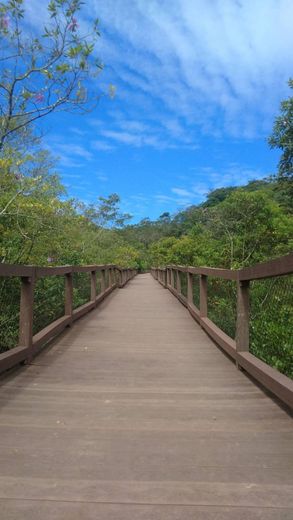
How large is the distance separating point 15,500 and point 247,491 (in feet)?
3.44

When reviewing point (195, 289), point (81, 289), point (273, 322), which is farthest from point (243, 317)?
point (81, 289)

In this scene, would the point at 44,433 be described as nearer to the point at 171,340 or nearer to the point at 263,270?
the point at 263,270

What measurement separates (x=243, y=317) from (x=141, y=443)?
6.43 feet

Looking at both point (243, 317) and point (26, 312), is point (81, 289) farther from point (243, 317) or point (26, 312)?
point (243, 317)

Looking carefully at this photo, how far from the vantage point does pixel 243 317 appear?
4.43 m

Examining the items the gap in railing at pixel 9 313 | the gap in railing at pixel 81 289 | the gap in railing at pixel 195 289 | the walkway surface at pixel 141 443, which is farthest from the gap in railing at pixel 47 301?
the gap in railing at pixel 195 289

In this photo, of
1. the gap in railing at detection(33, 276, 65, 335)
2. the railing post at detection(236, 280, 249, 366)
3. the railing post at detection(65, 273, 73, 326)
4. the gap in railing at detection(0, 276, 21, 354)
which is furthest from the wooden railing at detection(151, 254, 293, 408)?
the gap in railing at detection(0, 276, 21, 354)

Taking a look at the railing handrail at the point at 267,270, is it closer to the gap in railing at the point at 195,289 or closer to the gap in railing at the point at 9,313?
the gap in railing at the point at 9,313

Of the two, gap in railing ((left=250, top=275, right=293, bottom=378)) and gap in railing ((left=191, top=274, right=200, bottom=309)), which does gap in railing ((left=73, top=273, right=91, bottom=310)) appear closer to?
gap in railing ((left=191, top=274, right=200, bottom=309))

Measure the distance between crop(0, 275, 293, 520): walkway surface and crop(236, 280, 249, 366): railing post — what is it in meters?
0.28

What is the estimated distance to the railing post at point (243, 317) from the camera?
4422 mm

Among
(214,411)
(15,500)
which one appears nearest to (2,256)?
(214,411)

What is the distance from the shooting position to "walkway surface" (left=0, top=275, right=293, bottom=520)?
212 centimetres

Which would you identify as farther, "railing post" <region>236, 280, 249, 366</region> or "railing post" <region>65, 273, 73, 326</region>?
"railing post" <region>65, 273, 73, 326</region>
